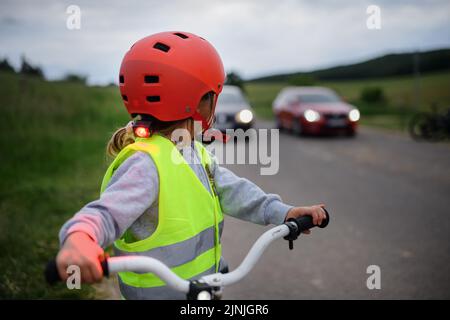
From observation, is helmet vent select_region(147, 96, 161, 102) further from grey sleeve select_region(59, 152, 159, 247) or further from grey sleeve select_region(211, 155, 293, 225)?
grey sleeve select_region(211, 155, 293, 225)

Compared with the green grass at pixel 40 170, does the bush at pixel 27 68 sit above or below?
above

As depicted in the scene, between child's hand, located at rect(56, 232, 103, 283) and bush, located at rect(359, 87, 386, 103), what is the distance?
4206 cm

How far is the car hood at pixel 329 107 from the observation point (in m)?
15.7

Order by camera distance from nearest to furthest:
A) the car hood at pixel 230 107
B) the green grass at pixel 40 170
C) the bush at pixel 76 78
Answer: the green grass at pixel 40 170 → the car hood at pixel 230 107 → the bush at pixel 76 78

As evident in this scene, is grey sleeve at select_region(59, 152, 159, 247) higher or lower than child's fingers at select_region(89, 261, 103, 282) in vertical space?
higher

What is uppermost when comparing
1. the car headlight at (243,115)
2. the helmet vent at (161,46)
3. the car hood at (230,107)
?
the car hood at (230,107)

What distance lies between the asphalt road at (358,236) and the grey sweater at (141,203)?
2145mm

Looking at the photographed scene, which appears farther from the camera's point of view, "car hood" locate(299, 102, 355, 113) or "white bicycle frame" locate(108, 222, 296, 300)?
"car hood" locate(299, 102, 355, 113)

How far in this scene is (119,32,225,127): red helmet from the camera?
1910 millimetres

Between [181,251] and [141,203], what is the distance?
26 centimetres

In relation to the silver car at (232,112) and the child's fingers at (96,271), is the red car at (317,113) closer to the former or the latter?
the silver car at (232,112)

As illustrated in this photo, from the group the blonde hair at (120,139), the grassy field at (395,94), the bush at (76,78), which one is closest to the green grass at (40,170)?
the blonde hair at (120,139)

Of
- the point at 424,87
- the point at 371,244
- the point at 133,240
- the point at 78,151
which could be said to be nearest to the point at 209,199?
the point at 133,240

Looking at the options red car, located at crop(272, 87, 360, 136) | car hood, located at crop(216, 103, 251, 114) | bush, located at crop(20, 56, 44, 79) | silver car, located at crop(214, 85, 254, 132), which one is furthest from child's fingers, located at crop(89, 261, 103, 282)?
red car, located at crop(272, 87, 360, 136)
